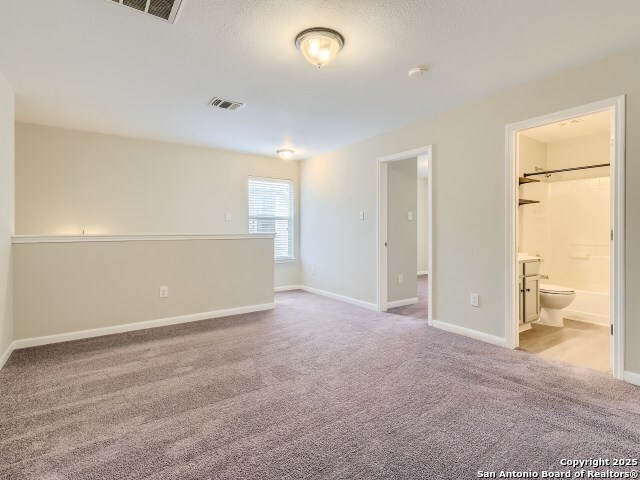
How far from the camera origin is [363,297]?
4.73m

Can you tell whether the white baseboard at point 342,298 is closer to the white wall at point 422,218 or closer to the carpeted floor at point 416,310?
the carpeted floor at point 416,310

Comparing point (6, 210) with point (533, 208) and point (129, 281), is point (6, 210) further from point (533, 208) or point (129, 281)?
point (533, 208)

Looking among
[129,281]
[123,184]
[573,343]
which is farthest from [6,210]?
[573,343]

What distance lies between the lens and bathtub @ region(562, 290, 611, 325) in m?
3.83

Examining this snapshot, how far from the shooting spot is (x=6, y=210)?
2.84 metres

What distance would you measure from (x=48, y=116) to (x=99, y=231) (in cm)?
147

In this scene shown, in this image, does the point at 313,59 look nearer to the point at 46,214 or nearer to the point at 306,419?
the point at 306,419

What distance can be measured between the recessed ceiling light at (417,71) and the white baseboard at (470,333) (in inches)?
97.9

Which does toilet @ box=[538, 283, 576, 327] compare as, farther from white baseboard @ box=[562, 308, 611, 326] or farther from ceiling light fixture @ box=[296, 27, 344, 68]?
ceiling light fixture @ box=[296, 27, 344, 68]

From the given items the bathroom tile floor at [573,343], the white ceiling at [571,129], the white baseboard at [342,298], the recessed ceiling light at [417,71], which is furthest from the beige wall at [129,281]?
the white ceiling at [571,129]

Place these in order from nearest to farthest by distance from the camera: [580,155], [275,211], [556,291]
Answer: [556,291] < [580,155] < [275,211]

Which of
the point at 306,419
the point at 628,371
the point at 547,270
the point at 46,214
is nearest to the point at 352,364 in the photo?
the point at 306,419

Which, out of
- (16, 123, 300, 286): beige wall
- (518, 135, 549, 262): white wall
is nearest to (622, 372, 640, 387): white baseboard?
(518, 135, 549, 262): white wall

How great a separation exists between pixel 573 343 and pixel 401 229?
7.69 ft
